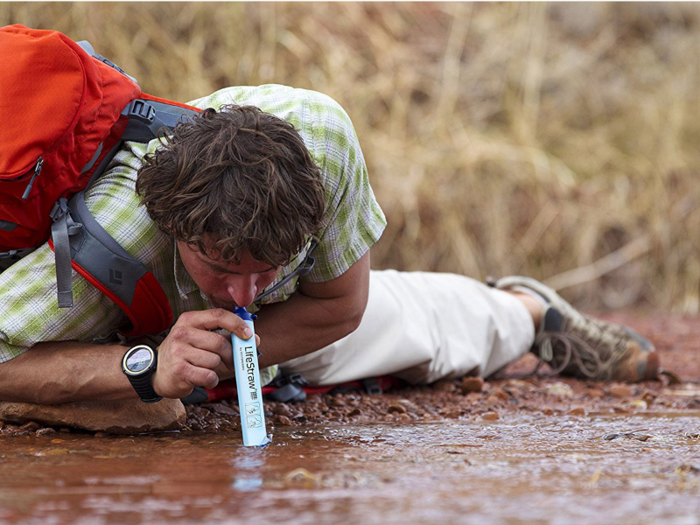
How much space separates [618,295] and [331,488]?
19.3 feet

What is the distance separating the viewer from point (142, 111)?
2281 mm

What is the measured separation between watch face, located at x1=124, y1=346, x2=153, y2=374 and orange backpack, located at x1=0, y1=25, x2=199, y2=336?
0.10 m

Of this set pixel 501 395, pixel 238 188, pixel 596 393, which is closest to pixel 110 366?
pixel 238 188

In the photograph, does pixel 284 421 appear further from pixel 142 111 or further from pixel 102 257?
pixel 142 111

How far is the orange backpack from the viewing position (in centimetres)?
203

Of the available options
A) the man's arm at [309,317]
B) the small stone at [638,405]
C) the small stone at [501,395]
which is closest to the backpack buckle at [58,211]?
the man's arm at [309,317]

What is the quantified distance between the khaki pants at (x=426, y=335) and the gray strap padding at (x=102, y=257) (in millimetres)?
1094

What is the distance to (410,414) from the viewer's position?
2.94 meters

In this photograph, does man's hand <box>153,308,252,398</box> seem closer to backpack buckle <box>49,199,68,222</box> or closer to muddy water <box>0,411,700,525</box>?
muddy water <box>0,411,700,525</box>

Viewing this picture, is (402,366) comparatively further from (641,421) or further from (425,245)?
(425,245)

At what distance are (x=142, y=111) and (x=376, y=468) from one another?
1.07 m

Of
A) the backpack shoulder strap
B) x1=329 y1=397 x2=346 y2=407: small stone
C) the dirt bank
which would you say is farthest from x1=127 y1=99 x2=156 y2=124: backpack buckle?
x1=329 y1=397 x2=346 y2=407: small stone

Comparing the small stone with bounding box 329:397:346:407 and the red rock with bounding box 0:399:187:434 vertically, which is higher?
the red rock with bounding box 0:399:187:434

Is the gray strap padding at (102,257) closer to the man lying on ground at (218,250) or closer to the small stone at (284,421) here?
the man lying on ground at (218,250)
